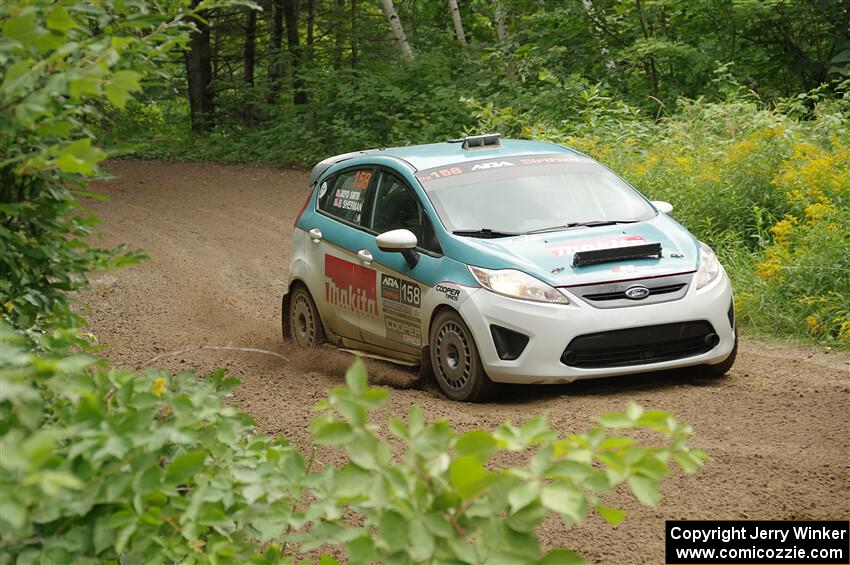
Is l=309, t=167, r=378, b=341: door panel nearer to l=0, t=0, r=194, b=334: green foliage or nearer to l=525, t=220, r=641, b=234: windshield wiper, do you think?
l=525, t=220, r=641, b=234: windshield wiper

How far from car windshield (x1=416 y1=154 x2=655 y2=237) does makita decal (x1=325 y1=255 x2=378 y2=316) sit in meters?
0.88

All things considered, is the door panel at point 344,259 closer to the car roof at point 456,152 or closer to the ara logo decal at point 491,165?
the car roof at point 456,152

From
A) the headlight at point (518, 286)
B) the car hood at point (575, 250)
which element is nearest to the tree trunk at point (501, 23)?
the car hood at point (575, 250)

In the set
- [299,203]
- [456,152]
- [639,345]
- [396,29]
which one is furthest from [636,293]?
[396,29]

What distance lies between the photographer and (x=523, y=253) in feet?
26.2

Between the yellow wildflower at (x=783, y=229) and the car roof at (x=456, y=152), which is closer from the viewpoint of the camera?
the car roof at (x=456, y=152)

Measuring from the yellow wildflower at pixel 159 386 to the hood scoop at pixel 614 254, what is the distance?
4.71 metres

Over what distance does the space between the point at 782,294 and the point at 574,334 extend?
3.59 m

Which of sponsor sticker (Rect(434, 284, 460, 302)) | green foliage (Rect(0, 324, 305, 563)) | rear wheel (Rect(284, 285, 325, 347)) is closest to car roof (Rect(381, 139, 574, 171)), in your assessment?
sponsor sticker (Rect(434, 284, 460, 302))

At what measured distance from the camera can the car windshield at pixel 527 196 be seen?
8.61 m

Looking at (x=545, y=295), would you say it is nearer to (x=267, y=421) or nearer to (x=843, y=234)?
(x=267, y=421)

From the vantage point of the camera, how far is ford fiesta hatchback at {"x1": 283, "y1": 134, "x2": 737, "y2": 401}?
7.65 meters

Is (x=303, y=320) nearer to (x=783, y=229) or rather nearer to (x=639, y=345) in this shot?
(x=639, y=345)

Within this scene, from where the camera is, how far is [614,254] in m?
7.89
